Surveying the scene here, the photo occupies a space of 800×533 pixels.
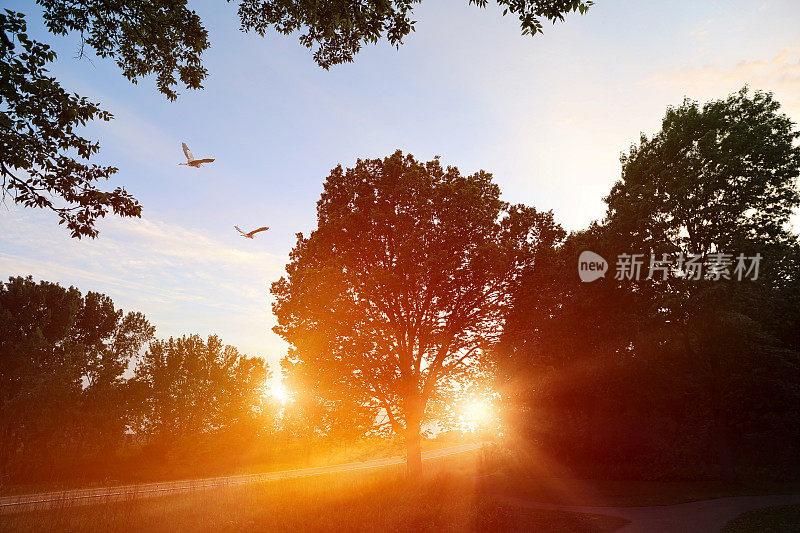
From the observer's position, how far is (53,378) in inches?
1582

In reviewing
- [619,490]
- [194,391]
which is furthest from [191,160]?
[194,391]

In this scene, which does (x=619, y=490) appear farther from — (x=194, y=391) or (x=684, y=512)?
(x=194, y=391)

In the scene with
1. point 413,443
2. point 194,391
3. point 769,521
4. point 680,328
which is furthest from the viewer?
point 194,391

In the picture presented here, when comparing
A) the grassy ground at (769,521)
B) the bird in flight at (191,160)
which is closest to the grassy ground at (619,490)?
the grassy ground at (769,521)

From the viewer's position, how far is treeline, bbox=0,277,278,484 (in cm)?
3941

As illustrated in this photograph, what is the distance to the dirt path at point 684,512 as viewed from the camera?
15.6 meters

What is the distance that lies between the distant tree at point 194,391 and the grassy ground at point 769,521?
159 ft

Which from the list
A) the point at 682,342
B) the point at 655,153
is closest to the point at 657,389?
the point at 682,342

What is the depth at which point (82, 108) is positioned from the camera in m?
8.52

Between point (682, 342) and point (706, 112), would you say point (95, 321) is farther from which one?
point (706, 112)

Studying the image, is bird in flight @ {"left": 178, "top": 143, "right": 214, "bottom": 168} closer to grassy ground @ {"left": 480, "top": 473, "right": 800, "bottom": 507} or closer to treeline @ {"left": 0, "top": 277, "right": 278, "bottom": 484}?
grassy ground @ {"left": 480, "top": 473, "right": 800, "bottom": 507}

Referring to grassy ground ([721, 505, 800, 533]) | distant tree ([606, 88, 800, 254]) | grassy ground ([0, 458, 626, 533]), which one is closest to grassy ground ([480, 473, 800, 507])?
grassy ground ([721, 505, 800, 533])

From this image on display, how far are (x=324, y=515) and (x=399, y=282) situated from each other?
993cm

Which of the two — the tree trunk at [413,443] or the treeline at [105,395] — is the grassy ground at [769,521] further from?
the treeline at [105,395]
